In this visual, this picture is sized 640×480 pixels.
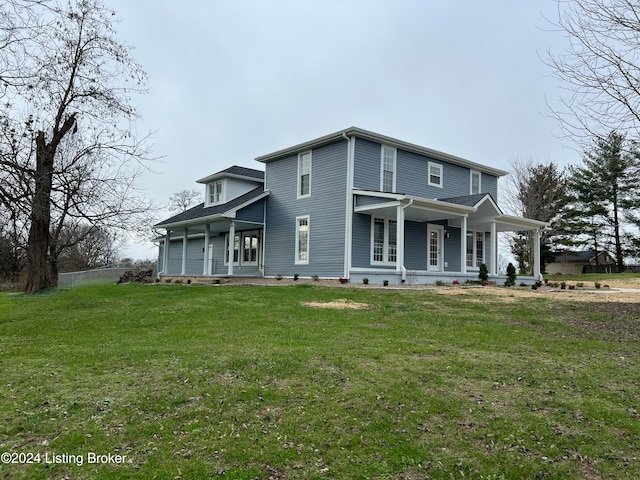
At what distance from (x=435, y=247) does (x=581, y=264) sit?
116 ft

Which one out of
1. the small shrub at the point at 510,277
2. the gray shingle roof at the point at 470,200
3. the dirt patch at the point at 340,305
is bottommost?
the dirt patch at the point at 340,305

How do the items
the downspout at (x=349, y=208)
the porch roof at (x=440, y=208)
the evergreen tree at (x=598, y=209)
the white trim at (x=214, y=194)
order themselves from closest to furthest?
the porch roof at (x=440, y=208), the downspout at (x=349, y=208), the white trim at (x=214, y=194), the evergreen tree at (x=598, y=209)

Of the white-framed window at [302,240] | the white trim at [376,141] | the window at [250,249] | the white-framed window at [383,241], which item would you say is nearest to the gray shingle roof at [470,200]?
the white trim at [376,141]

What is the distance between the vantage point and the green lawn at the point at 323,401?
11.1ft

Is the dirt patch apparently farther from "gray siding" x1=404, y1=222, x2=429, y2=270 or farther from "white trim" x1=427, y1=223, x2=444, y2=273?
"white trim" x1=427, y1=223, x2=444, y2=273

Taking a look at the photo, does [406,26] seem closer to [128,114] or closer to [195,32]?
[195,32]

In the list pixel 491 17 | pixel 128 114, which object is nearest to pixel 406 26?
pixel 491 17

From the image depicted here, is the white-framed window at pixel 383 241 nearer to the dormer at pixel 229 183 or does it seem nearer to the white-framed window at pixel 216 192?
the dormer at pixel 229 183

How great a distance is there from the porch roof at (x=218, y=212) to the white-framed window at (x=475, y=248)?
10744 millimetres

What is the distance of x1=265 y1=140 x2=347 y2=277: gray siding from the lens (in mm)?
17609

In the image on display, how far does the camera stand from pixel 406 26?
1355cm

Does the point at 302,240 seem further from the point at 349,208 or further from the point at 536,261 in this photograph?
the point at 536,261

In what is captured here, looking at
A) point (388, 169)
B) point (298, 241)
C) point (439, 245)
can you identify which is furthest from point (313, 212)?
point (439, 245)

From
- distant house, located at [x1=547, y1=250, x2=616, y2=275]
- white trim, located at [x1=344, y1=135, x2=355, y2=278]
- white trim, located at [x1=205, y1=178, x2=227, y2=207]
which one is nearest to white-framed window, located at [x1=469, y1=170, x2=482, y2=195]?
white trim, located at [x1=344, y1=135, x2=355, y2=278]
